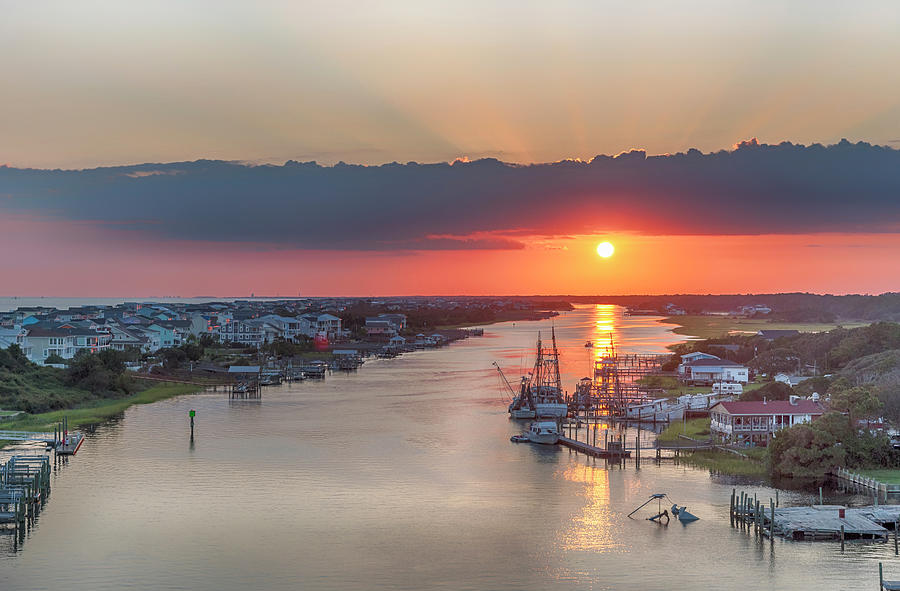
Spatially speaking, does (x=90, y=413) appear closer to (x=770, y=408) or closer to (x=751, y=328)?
(x=770, y=408)

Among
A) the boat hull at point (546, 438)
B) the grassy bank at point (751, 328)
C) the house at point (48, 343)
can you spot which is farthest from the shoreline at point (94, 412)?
the grassy bank at point (751, 328)

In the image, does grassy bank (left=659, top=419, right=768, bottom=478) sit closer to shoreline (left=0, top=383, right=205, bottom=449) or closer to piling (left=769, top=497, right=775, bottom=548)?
piling (left=769, top=497, right=775, bottom=548)

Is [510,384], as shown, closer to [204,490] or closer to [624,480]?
[624,480]

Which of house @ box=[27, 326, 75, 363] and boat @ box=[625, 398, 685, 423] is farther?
house @ box=[27, 326, 75, 363]

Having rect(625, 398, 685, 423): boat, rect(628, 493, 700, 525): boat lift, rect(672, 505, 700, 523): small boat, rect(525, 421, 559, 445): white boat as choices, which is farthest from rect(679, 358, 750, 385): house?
rect(672, 505, 700, 523): small boat

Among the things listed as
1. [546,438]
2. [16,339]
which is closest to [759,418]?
[546,438]
